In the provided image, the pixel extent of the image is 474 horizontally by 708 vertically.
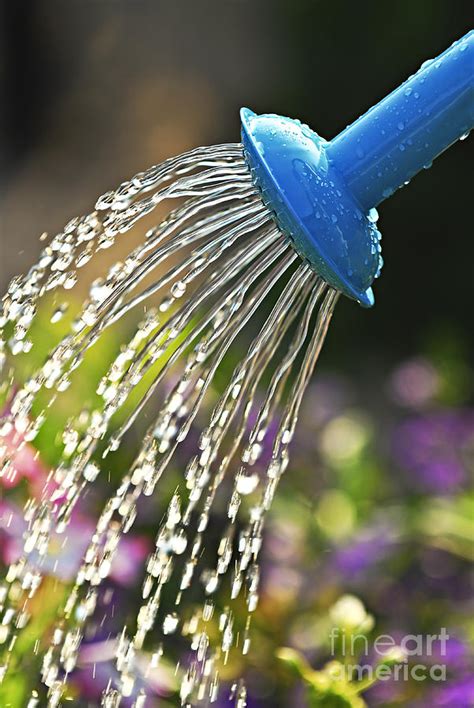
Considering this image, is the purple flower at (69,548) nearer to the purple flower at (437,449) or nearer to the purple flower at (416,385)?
the purple flower at (437,449)

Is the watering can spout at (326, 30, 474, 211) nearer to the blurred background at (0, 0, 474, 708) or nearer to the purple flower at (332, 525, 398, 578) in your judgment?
the purple flower at (332, 525, 398, 578)

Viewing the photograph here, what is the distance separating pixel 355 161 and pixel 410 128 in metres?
0.04

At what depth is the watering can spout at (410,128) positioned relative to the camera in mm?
647

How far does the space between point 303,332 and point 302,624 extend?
0.46m

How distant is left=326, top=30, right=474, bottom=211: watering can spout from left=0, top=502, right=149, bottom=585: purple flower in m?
0.52

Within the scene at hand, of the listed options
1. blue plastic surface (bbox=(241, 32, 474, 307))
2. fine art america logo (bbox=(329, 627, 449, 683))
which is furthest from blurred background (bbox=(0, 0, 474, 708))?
blue plastic surface (bbox=(241, 32, 474, 307))

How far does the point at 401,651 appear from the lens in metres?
1.04

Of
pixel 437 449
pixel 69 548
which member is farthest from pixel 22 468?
pixel 437 449

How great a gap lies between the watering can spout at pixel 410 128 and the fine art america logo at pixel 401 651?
0.51 meters

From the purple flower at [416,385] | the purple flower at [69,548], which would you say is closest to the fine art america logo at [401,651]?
the purple flower at [69,548]

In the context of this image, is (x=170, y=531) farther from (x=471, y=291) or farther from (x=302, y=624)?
(x=471, y=291)

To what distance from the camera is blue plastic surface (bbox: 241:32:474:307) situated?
639 millimetres

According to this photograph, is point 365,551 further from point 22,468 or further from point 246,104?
point 246,104

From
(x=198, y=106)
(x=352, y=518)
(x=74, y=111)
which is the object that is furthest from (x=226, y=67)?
(x=352, y=518)
